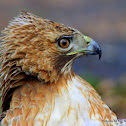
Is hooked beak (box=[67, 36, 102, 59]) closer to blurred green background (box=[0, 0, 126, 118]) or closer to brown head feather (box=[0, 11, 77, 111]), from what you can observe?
brown head feather (box=[0, 11, 77, 111])

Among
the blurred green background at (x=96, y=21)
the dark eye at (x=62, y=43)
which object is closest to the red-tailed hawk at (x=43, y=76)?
the dark eye at (x=62, y=43)

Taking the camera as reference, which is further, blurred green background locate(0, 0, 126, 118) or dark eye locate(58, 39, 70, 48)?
blurred green background locate(0, 0, 126, 118)

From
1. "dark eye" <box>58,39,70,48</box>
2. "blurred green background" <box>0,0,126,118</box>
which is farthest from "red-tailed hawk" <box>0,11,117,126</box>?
"blurred green background" <box>0,0,126,118</box>

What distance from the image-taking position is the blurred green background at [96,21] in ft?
26.3

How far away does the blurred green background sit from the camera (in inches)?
315

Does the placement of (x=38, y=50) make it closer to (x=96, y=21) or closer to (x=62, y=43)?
(x=62, y=43)

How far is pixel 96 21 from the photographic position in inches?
401

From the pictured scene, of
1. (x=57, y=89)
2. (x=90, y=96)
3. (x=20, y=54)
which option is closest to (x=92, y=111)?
(x=90, y=96)

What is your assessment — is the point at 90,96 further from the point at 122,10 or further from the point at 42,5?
the point at 122,10

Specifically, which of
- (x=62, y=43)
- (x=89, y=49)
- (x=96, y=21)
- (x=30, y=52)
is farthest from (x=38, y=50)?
(x=96, y=21)

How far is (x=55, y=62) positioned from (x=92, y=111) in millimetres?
583

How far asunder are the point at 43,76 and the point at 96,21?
7.90 meters

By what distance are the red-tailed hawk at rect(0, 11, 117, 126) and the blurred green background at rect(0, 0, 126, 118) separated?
13.3 feet

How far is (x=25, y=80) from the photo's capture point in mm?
2680
